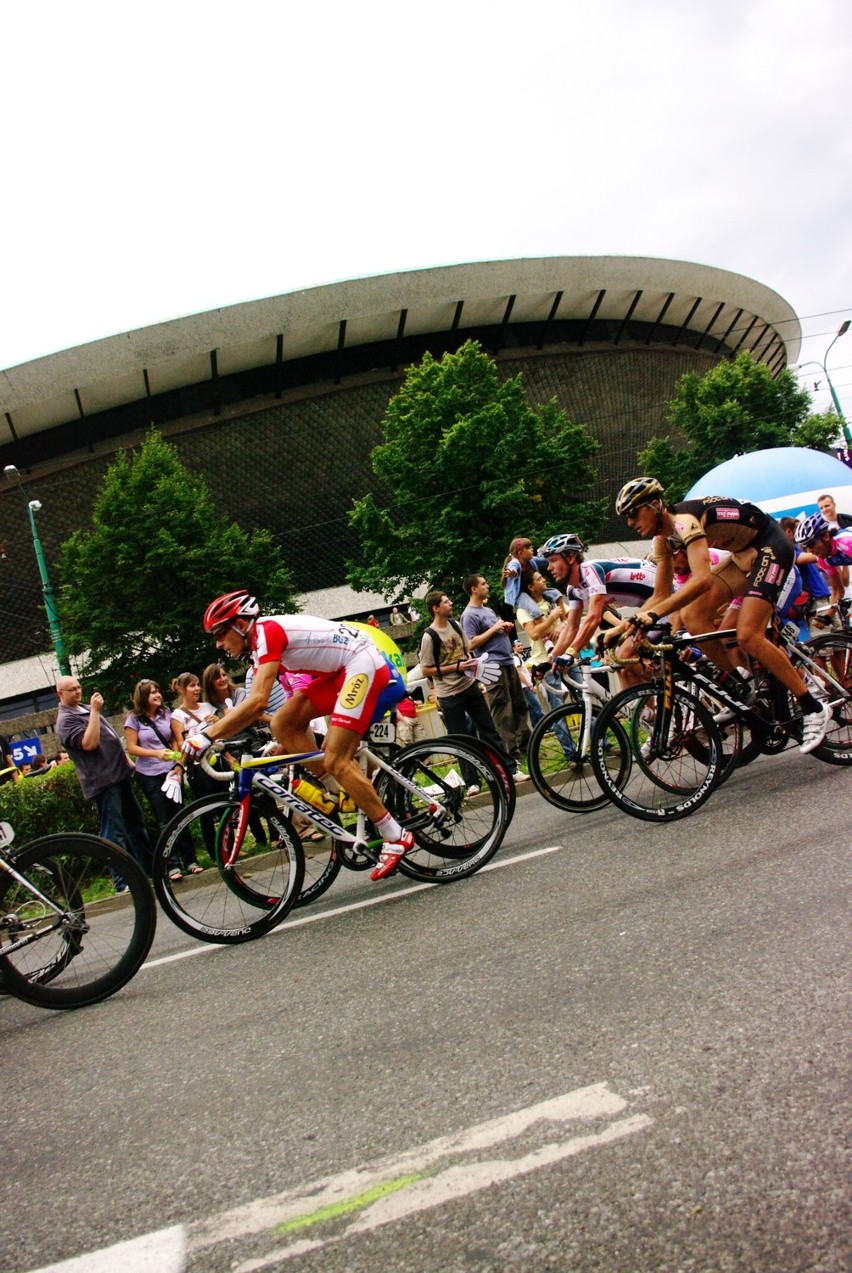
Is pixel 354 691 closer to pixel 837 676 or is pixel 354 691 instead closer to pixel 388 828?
pixel 388 828

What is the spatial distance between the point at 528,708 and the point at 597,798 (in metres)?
3.51

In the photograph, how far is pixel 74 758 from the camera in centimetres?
790

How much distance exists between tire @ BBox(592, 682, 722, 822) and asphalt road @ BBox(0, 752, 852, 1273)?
1076mm

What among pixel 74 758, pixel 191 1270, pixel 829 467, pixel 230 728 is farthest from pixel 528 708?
pixel 829 467

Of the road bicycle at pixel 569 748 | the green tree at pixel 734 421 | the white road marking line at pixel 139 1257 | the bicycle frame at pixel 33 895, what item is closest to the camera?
the white road marking line at pixel 139 1257

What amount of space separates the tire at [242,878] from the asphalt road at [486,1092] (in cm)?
51

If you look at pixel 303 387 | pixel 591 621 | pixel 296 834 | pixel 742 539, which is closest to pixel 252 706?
pixel 296 834

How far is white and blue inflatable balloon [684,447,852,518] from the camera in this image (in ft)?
65.9

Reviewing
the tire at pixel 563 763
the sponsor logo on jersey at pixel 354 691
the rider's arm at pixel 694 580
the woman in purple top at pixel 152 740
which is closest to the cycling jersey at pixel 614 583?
the tire at pixel 563 763

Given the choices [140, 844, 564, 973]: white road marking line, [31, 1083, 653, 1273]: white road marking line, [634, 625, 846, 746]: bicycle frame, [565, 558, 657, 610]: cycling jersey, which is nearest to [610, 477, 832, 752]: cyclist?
[634, 625, 846, 746]: bicycle frame

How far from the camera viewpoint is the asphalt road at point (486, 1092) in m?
Result: 1.82

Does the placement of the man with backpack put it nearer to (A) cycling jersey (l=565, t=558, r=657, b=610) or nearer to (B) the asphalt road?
(A) cycling jersey (l=565, t=558, r=657, b=610)

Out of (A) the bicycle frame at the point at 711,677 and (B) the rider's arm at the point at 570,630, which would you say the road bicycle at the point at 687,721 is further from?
(B) the rider's arm at the point at 570,630

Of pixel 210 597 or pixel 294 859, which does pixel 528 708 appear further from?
pixel 210 597
